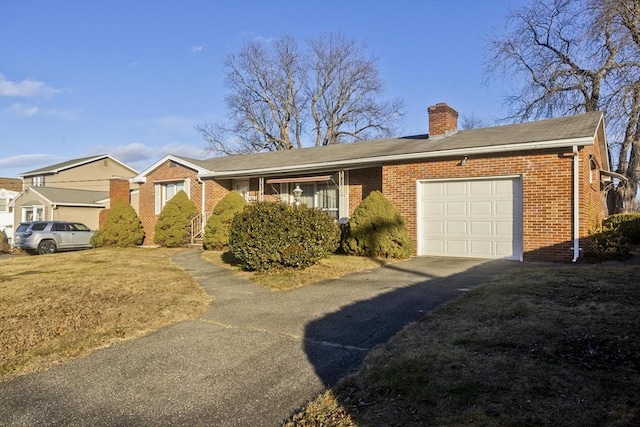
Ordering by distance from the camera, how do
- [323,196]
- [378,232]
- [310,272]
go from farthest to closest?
[323,196] → [378,232] → [310,272]

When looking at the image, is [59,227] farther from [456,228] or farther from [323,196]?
[456,228]

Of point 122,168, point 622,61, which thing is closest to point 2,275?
point 622,61

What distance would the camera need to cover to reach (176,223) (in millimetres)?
16828

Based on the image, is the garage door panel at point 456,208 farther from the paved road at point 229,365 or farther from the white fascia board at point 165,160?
the white fascia board at point 165,160

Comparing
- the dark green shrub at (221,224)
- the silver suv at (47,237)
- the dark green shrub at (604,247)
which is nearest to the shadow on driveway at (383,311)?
the dark green shrub at (604,247)

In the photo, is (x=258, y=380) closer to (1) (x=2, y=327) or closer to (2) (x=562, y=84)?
(1) (x=2, y=327)

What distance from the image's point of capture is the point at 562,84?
22.8 meters

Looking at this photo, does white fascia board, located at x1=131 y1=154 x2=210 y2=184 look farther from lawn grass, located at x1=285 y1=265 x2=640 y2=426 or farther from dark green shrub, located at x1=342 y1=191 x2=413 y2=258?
lawn grass, located at x1=285 y1=265 x2=640 y2=426

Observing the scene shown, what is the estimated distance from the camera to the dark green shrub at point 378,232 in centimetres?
1154

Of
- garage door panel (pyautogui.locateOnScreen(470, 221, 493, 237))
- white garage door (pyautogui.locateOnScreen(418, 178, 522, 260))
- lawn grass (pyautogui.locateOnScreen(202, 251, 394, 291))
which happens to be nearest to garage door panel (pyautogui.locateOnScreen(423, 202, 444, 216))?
white garage door (pyautogui.locateOnScreen(418, 178, 522, 260))

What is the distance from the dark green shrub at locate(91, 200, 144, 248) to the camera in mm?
18172

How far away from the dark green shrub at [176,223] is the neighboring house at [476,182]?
8.05ft

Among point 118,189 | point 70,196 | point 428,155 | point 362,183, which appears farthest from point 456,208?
point 70,196

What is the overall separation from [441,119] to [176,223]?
35.1 ft
